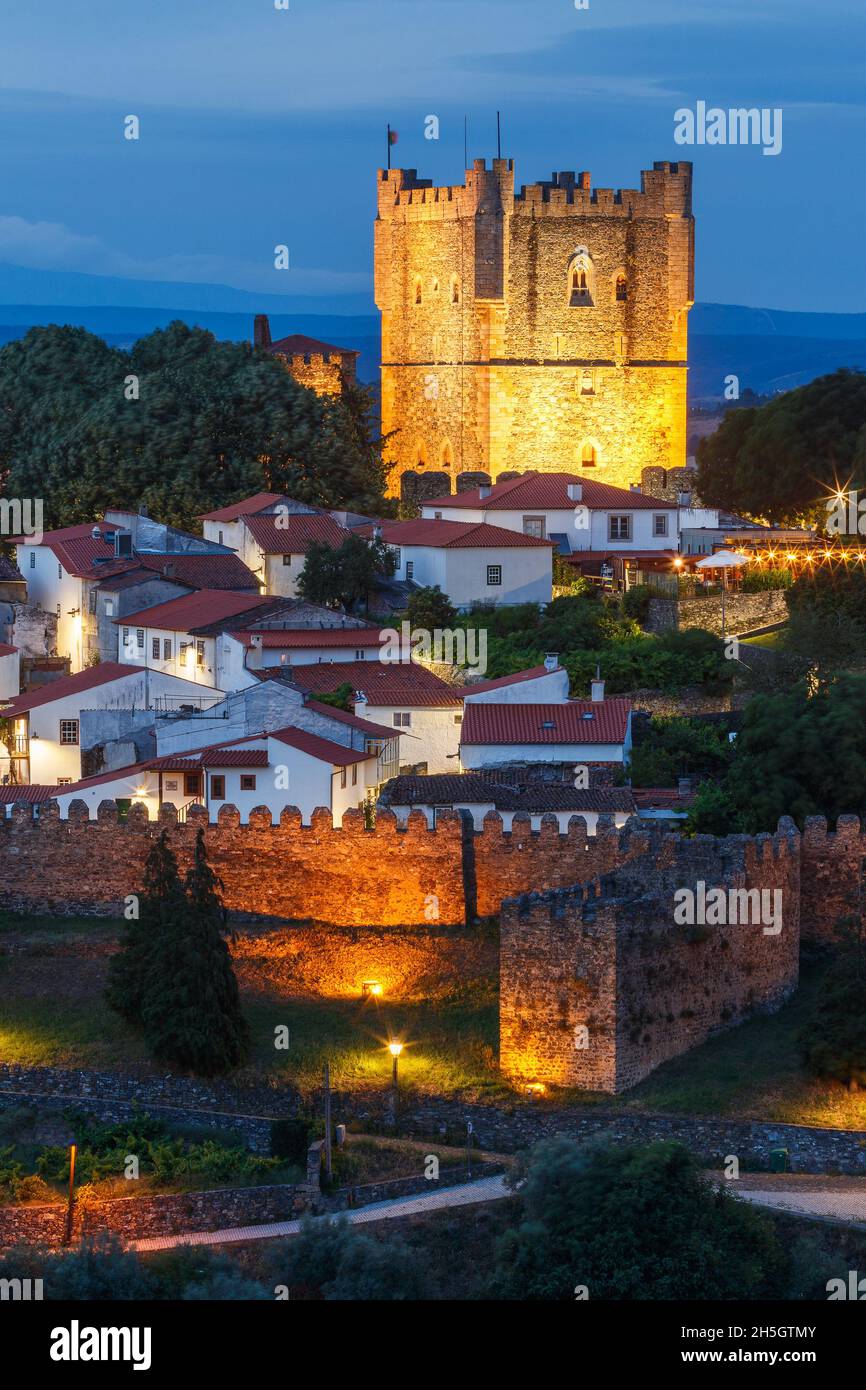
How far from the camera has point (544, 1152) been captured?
2853cm

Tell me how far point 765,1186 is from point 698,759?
12.4 metres

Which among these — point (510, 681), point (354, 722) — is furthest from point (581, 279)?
point (354, 722)

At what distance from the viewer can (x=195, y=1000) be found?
32.6 meters

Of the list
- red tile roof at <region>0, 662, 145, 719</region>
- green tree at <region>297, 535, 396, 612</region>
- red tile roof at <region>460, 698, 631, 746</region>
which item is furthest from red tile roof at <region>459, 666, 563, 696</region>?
green tree at <region>297, 535, 396, 612</region>

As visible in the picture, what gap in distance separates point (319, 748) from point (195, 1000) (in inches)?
310

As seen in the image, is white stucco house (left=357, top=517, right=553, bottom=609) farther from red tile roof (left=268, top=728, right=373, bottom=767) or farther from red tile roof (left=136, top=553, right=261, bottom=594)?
red tile roof (left=268, top=728, right=373, bottom=767)

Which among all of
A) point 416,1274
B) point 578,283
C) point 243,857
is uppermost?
point 578,283

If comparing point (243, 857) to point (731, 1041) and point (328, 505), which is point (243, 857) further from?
point (328, 505)

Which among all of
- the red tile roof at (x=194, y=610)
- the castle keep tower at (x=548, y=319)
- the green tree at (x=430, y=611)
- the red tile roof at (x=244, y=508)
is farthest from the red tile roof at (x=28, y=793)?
the castle keep tower at (x=548, y=319)

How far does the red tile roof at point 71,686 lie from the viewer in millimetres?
45312

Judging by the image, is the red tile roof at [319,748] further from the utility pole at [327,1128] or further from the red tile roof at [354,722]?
the utility pole at [327,1128]

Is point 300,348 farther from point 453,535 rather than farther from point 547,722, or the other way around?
point 547,722

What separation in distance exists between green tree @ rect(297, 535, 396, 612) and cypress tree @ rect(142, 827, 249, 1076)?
692 inches
